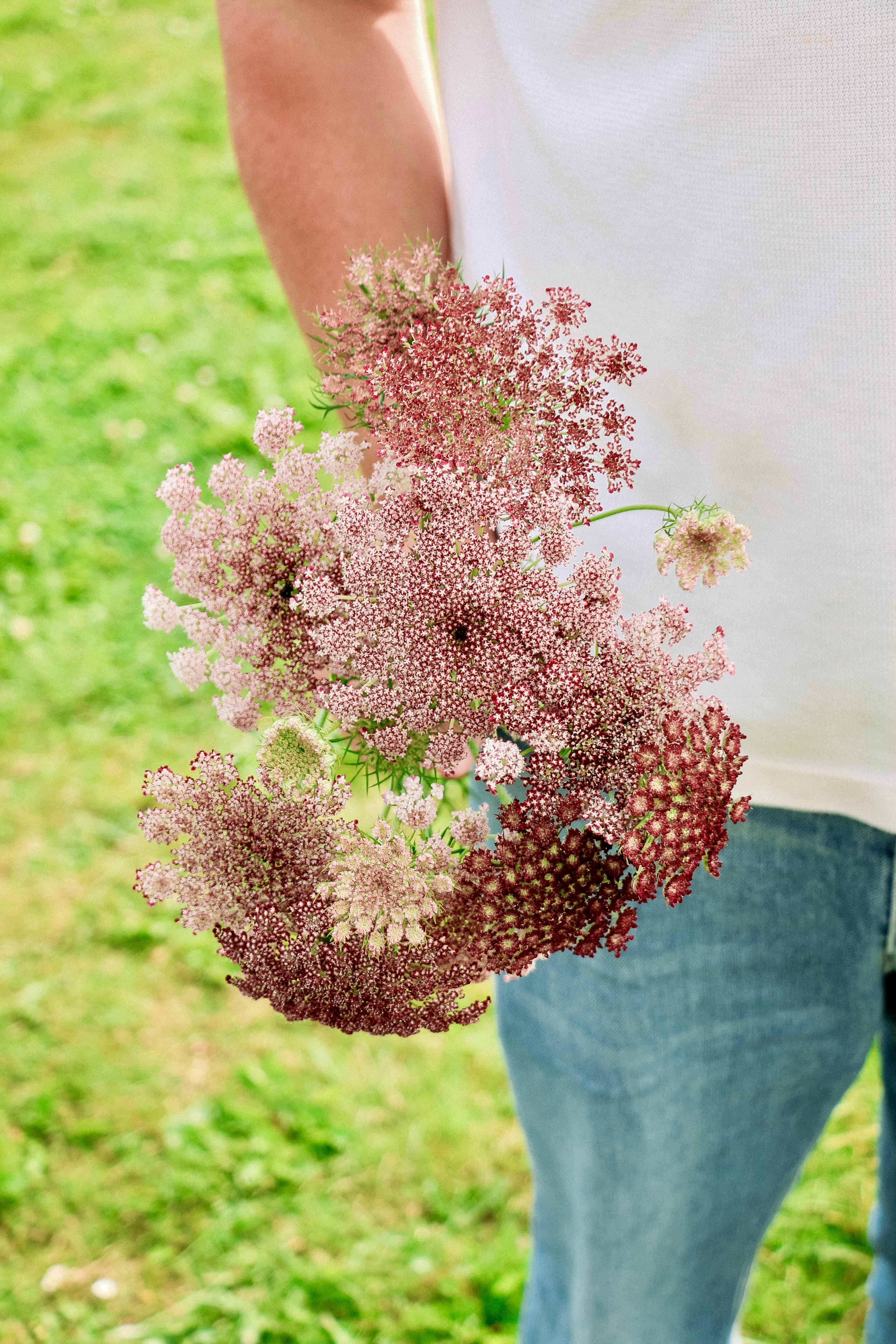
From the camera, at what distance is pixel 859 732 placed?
3.14 ft

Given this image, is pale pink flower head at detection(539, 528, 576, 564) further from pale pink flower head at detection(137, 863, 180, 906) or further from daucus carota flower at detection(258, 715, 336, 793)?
pale pink flower head at detection(137, 863, 180, 906)

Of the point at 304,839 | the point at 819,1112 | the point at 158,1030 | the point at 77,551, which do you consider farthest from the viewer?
the point at 77,551

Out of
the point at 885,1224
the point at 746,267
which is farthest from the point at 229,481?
the point at 885,1224

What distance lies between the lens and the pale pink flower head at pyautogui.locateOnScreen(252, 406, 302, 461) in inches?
24.8

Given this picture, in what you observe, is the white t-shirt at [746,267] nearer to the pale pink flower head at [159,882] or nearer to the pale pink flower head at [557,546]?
the pale pink flower head at [557,546]

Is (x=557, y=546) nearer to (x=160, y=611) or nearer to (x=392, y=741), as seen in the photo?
(x=392, y=741)

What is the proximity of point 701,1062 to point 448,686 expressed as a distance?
0.90 metres

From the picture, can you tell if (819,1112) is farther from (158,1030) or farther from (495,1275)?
(158,1030)

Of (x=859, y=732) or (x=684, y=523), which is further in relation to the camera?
(x=859, y=732)

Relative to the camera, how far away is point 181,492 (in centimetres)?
64

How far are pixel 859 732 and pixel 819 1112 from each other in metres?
0.69

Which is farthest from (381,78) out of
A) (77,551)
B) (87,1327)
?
(77,551)

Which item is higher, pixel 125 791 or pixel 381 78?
pixel 381 78

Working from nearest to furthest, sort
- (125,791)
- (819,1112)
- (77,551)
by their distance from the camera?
(819,1112), (125,791), (77,551)
